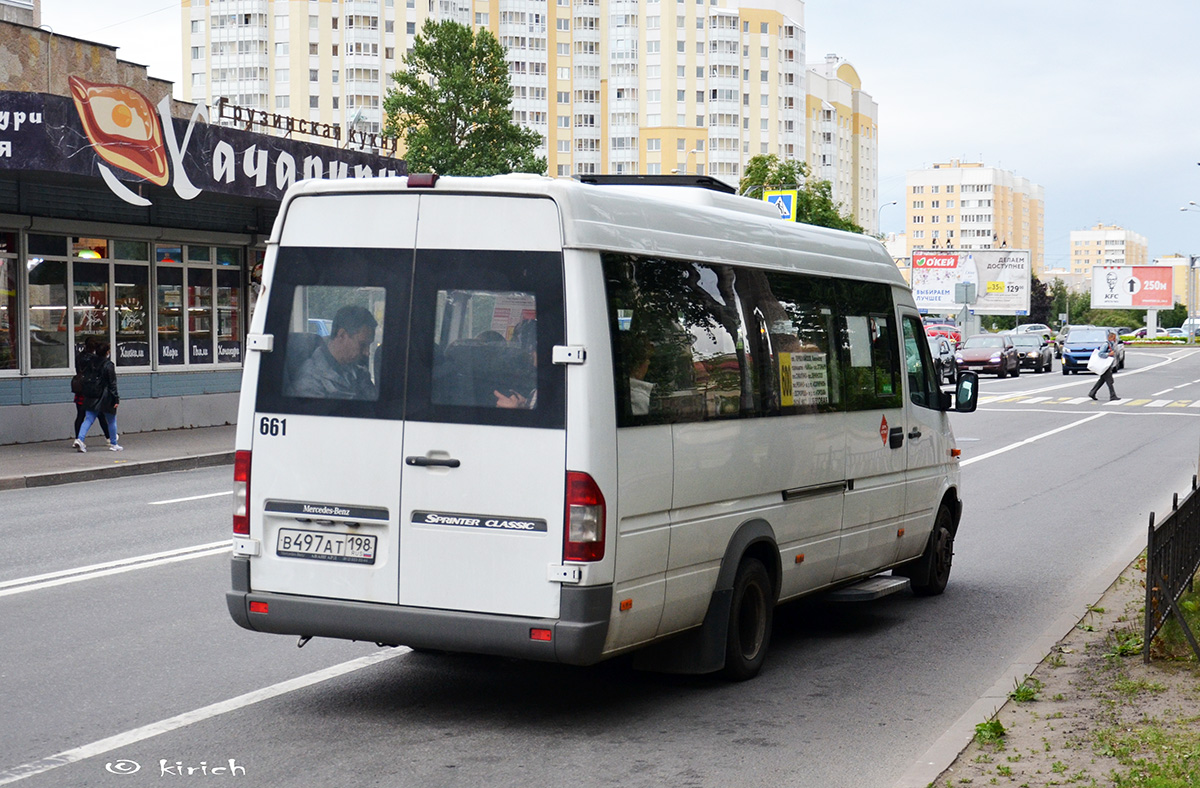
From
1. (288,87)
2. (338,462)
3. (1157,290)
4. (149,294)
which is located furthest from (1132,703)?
(288,87)

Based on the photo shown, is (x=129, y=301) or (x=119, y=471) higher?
(x=129, y=301)

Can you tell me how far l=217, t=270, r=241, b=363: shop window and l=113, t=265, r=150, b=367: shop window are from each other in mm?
1969

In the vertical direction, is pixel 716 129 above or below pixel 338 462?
above

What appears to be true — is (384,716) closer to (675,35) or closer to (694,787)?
(694,787)

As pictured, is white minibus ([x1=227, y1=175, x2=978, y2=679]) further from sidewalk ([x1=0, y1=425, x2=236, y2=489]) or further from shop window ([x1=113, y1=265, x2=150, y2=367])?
shop window ([x1=113, y1=265, x2=150, y2=367])

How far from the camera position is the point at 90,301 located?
23641mm

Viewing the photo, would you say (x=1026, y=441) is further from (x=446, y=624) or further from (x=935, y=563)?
(x=446, y=624)

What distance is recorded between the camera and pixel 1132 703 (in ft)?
20.9

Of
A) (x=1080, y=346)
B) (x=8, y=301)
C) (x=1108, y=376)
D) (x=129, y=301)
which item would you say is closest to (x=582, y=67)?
(x=1080, y=346)

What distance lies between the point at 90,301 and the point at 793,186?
5331cm

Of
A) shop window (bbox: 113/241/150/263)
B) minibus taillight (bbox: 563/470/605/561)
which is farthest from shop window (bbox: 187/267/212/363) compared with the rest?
minibus taillight (bbox: 563/470/605/561)

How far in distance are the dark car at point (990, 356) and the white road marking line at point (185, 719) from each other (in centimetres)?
4563

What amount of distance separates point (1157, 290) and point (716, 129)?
148ft

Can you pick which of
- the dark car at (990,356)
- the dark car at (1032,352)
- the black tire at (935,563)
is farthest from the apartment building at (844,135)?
the black tire at (935,563)
